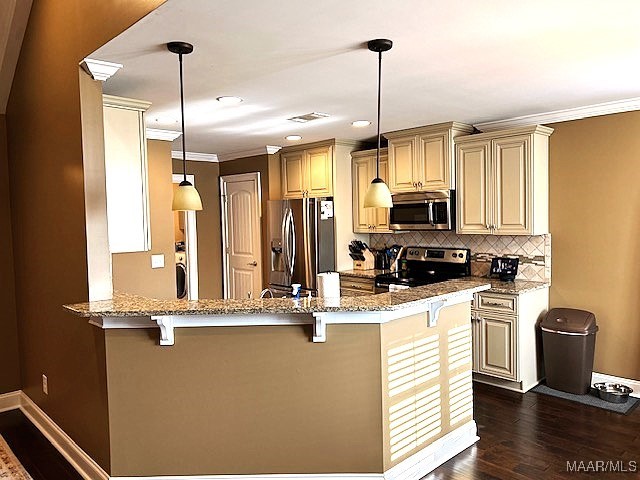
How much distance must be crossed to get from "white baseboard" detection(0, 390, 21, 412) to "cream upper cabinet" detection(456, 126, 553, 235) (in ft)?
13.5

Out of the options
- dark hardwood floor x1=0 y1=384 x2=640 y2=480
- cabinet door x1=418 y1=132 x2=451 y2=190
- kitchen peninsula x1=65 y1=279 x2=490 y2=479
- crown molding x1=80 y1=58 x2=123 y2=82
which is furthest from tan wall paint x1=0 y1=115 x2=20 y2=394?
cabinet door x1=418 y1=132 x2=451 y2=190

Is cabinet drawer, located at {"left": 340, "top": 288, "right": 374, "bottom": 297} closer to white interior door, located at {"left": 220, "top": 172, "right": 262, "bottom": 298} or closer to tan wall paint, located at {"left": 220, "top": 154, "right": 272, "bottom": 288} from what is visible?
tan wall paint, located at {"left": 220, "top": 154, "right": 272, "bottom": 288}

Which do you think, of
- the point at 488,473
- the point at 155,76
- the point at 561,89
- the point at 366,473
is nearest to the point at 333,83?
the point at 155,76

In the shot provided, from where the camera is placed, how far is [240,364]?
8.62ft

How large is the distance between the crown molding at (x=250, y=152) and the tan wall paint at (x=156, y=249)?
1503 millimetres

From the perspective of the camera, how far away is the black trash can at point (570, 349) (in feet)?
13.0

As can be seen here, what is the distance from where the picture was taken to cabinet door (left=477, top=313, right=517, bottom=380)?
4152 millimetres

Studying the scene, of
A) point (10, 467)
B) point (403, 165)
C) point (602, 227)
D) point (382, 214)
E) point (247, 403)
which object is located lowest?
point (10, 467)

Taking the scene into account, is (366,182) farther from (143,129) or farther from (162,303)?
(162,303)

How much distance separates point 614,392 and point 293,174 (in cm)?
387

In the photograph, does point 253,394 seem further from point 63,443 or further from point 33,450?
point 33,450

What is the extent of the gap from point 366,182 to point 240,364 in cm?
335

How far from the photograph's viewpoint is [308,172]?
18.9ft

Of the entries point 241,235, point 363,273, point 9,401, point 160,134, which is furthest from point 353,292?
point 9,401
